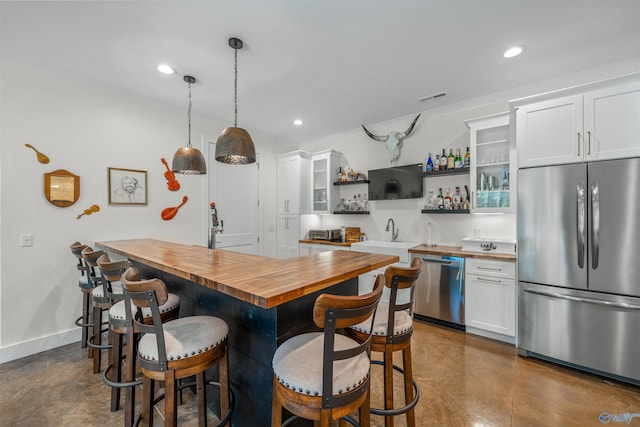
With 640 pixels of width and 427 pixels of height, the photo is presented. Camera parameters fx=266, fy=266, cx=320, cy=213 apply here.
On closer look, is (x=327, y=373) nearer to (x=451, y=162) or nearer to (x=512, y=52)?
(x=512, y=52)

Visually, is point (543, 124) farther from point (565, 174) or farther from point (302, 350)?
point (302, 350)

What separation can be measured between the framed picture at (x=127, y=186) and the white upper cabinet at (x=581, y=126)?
176 inches

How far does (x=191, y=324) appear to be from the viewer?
5.04ft

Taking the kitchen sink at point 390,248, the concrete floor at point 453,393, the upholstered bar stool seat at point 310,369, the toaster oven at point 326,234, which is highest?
the toaster oven at point 326,234

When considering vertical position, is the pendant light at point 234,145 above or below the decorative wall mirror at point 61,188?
above

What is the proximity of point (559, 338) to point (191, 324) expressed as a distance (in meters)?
3.15

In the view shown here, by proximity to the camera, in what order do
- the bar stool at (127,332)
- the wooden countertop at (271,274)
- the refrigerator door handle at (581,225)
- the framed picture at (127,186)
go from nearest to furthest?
the wooden countertop at (271,274)
the bar stool at (127,332)
the refrigerator door handle at (581,225)
the framed picture at (127,186)

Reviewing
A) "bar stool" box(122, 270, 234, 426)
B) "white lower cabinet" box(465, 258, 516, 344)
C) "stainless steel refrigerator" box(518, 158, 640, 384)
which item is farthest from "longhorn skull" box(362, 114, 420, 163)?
"bar stool" box(122, 270, 234, 426)

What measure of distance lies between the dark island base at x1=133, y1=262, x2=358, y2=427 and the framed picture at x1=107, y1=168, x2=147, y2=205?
2.38 m

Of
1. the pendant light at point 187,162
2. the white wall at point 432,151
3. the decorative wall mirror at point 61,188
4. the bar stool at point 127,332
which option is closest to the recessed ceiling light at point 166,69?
the pendant light at point 187,162

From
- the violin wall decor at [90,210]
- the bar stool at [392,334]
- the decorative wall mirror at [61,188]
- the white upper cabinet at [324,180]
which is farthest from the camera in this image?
the white upper cabinet at [324,180]

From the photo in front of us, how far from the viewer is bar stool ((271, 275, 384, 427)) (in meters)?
1.01

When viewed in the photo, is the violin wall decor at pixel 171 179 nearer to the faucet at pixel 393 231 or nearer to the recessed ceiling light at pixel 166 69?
the recessed ceiling light at pixel 166 69

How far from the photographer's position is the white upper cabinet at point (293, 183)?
495cm
